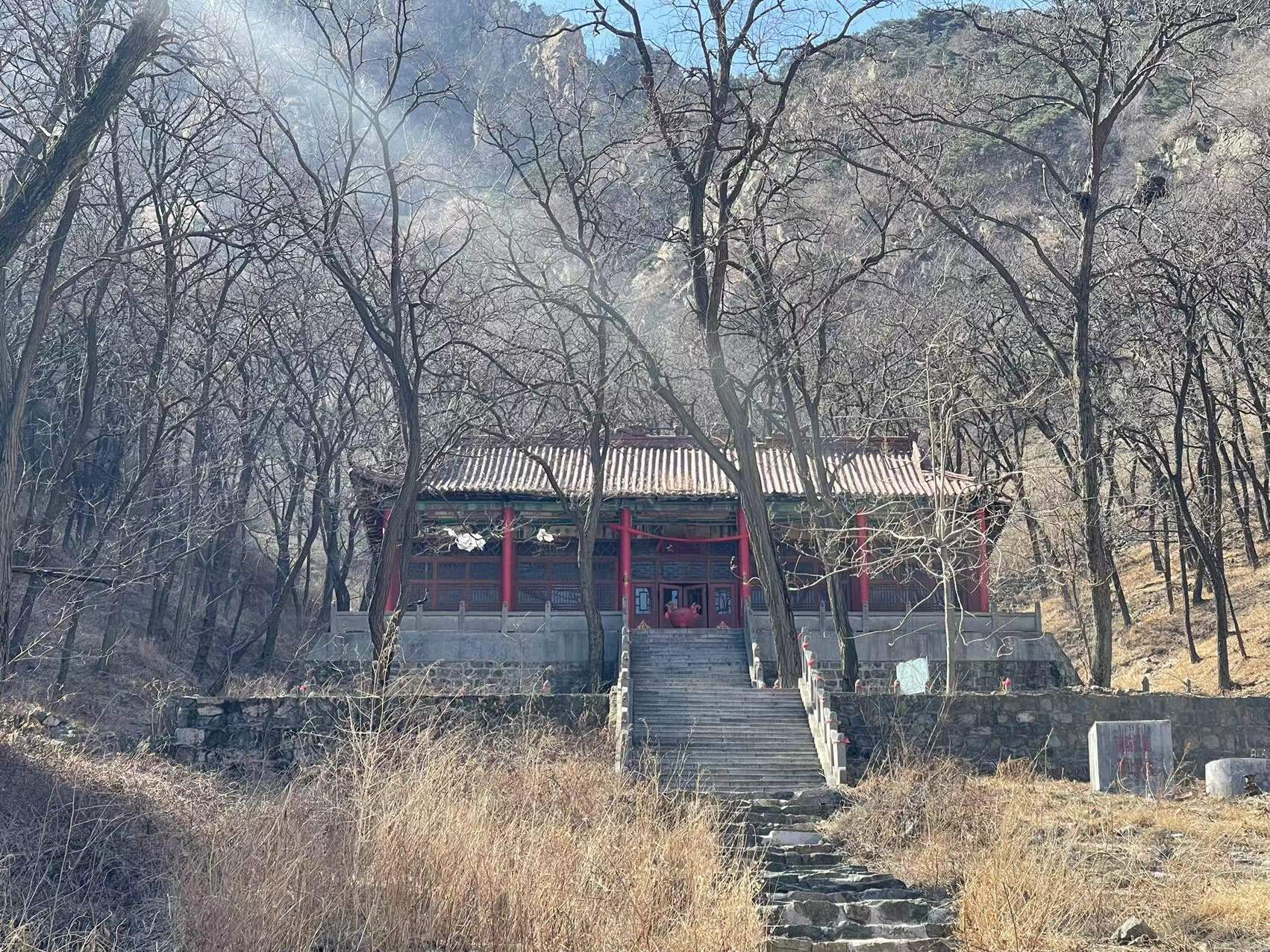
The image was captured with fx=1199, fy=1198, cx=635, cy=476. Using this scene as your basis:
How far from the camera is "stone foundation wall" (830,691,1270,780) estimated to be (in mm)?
16016

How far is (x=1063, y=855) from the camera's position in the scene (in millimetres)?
8914

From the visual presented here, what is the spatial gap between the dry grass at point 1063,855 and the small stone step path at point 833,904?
0.90 feet

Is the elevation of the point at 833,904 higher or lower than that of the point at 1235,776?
lower

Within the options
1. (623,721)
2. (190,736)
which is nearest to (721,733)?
(623,721)

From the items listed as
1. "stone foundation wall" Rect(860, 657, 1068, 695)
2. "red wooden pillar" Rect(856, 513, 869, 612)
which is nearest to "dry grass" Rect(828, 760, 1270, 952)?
"stone foundation wall" Rect(860, 657, 1068, 695)

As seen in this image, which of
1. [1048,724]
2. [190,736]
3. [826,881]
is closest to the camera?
[826,881]

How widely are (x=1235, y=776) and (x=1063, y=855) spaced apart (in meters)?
5.70

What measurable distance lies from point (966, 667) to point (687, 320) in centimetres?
985

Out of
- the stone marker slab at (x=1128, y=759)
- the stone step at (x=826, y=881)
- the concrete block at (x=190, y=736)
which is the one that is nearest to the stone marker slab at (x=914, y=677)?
the stone marker slab at (x=1128, y=759)

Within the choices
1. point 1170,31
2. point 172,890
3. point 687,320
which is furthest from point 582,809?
point 687,320

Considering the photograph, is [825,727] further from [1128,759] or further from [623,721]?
[1128,759]

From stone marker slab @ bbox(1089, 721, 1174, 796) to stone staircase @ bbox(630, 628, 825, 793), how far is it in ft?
11.7

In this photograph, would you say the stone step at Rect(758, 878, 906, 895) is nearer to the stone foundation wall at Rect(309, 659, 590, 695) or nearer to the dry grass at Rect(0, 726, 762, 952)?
the dry grass at Rect(0, 726, 762, 952)

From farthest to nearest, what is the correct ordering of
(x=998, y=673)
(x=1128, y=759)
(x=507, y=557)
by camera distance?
(x=507, y=557)
(x=998, y=673)
(x=1128, y=759)
